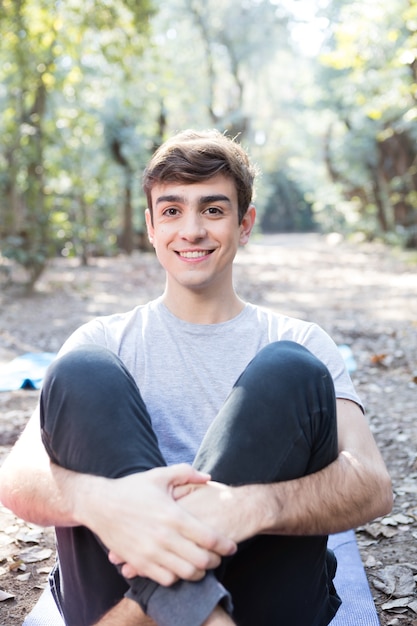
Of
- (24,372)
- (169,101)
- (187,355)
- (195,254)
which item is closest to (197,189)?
(195,254)

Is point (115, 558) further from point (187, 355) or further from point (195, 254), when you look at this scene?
point (195, 254)

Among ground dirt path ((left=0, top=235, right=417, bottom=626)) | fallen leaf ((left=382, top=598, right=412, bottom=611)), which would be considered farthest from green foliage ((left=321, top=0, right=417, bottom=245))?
fallen leaf ((left=382, top=598, right=412, bottom=611))

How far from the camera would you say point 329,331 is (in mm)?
7059

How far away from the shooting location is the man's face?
2.05 meters

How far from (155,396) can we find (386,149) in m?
16.5

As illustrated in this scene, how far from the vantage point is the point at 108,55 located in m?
10.2

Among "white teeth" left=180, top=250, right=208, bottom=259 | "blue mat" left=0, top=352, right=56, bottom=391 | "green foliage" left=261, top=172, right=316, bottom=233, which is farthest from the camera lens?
"green foliage" left=261, top=172, right=316, bottom=233

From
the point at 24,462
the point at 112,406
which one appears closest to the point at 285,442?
the point at 112,406

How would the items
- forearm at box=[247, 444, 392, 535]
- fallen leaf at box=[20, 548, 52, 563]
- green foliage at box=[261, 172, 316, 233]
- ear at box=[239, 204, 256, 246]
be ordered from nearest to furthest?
1. forearm at box=[247, 444, 392, 535]
2. ear at box=[239, 204, 256, 246]
3. fallen leaf at box=[20, 548, 52, 563]
4. green foliage at box=[261, 172, 316, 233]

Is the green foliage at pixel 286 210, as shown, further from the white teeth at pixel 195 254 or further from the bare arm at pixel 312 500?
the bare arm at pixel 312 500

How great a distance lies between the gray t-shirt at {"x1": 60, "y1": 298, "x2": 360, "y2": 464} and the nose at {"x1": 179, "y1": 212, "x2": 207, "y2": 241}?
246mm

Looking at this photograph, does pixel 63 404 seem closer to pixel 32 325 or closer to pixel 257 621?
pixel 257 621

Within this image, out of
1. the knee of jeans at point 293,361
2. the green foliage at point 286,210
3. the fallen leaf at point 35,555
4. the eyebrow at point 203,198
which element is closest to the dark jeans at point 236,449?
the knee of jeans at point 293,361

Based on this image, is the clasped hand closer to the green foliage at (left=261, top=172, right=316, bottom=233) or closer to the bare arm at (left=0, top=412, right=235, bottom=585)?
the bare arm at (left=0, top=412, right=235, bottom=585)
